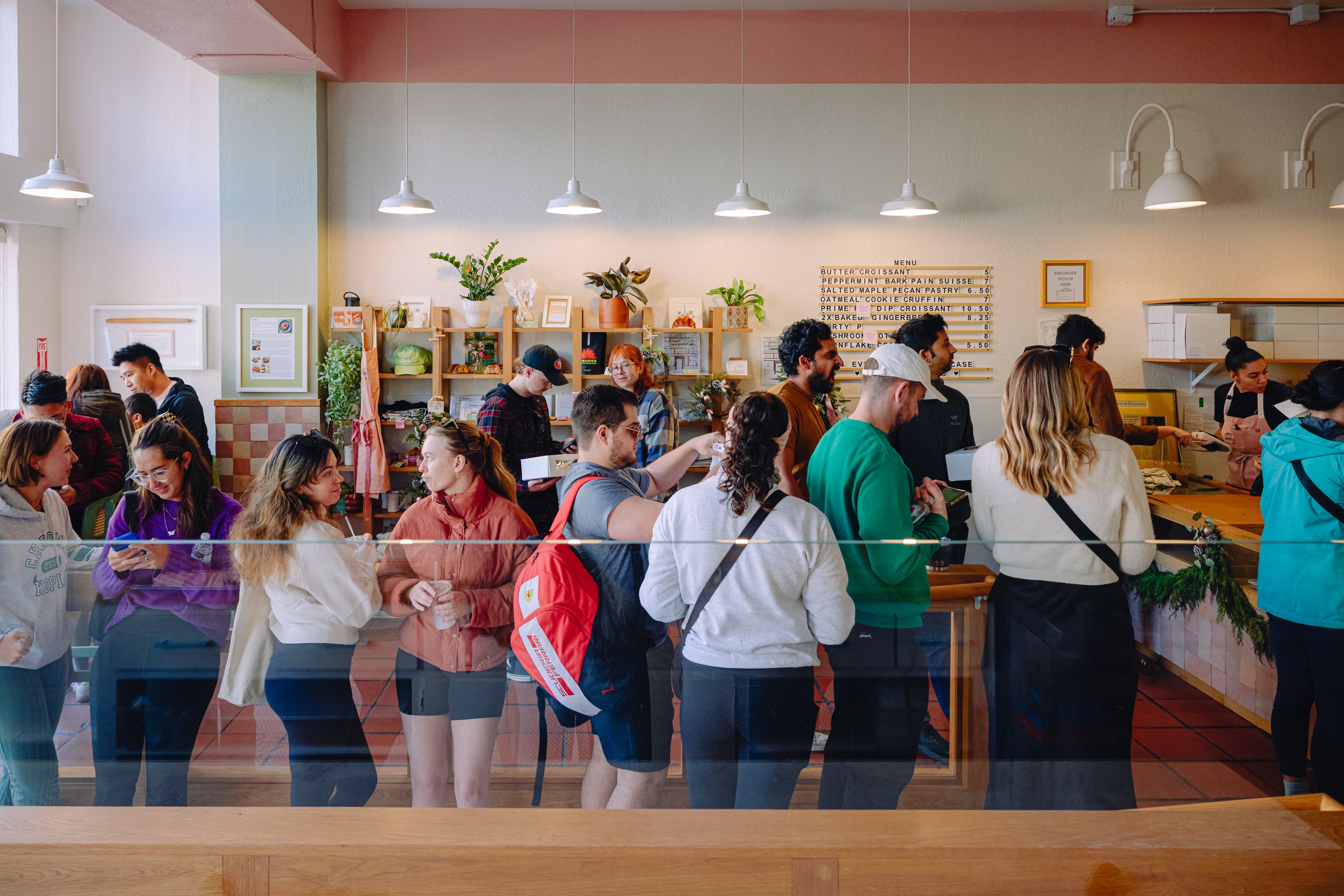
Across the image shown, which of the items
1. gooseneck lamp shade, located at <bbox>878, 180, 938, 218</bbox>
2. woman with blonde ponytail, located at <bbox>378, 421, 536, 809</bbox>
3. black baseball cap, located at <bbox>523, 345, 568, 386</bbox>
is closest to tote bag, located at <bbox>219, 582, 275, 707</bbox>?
woman with blonde ponytail, located at <bbox>378, 421, 536, 809</bbox>

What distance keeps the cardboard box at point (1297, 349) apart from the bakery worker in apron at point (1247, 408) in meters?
0.38

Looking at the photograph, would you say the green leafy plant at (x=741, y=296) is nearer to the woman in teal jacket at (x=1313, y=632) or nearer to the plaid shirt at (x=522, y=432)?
the plaid shirt at (x=522, y=432)

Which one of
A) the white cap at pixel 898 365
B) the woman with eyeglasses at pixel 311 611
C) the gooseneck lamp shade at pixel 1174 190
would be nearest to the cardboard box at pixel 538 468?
the woman with eyeglasses at pixel 311 611

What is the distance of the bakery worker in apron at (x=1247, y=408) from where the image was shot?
491 centimetres

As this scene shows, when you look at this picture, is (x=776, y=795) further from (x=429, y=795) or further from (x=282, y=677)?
(x=282, y=677)

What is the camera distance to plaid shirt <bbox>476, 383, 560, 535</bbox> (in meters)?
4.05

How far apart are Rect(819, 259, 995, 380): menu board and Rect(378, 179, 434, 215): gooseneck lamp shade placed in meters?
2.37

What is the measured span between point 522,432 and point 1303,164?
16.1 feet

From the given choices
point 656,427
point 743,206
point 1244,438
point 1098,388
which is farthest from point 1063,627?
point 1244,438

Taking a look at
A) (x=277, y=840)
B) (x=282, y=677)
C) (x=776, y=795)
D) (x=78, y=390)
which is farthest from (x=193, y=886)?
(x=78, y=390)

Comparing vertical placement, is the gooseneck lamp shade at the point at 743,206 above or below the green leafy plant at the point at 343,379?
above

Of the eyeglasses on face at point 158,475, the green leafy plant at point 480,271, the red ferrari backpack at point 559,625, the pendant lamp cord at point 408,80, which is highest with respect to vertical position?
the pendant lamp cord at point 408,80

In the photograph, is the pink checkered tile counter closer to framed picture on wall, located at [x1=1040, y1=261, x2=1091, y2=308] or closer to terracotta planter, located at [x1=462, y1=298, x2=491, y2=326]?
terracotta planter, located at [x1=462, y1=298, x2=491, y2=326]

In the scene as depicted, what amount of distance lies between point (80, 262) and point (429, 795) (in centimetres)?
516
